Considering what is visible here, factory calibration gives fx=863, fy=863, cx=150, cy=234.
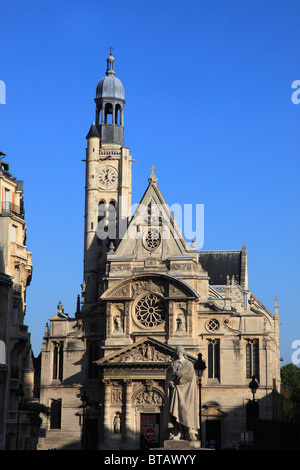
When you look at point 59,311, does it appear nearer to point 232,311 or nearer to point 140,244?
point 140,244

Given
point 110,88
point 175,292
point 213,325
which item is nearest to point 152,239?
point 175,292

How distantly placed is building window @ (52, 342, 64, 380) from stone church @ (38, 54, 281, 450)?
8cm

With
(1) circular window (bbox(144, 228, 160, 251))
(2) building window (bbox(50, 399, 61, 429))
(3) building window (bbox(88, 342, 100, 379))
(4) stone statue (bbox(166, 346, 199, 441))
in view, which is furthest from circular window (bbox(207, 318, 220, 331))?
(4) stone statue (bbox(166, 346, 199, 441))

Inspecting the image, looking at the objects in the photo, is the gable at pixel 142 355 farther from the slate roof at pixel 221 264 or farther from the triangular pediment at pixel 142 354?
the slate roof at pixel 221 264

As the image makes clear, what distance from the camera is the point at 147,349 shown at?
199 ft

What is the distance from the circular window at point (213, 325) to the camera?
206ft

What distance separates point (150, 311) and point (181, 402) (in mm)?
37845

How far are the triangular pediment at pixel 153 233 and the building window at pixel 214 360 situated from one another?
7.11 metres

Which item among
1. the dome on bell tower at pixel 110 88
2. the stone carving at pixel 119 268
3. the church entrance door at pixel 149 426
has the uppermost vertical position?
the dome on bell tower at pixel 110 88

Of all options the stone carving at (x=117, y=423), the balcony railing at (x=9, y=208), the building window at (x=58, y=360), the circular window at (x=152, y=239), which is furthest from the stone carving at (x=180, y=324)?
the balcony railing at (x=9, y=208)

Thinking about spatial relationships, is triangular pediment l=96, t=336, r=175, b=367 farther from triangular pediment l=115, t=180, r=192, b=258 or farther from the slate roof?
the slate roof

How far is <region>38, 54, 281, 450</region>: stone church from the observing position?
60.5 m

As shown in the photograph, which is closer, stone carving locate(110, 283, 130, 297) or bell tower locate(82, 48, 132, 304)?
stone carving locate(110, 283, 130, 297)
